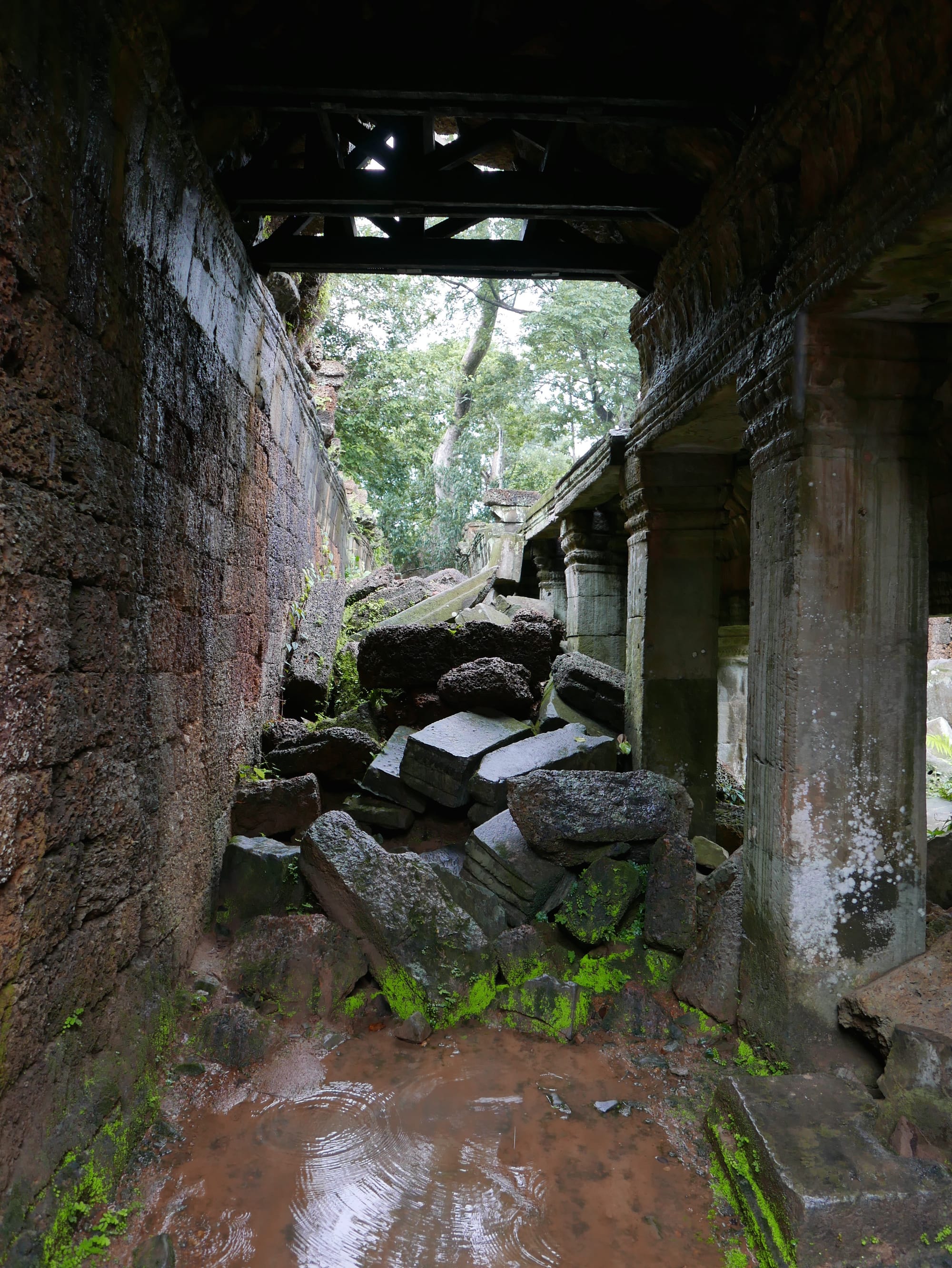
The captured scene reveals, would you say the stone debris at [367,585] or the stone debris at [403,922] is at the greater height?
the stone debris at [367,585]

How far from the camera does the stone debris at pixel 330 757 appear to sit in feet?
15.4

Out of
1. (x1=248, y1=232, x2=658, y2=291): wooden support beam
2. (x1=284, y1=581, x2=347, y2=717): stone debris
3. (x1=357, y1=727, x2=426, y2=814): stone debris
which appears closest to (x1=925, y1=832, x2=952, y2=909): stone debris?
(x1=357, y1=727, x2=426, y2=814): stone debris

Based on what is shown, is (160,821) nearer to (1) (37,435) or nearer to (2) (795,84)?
(1) (37,435)

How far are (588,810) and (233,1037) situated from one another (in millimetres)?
1990

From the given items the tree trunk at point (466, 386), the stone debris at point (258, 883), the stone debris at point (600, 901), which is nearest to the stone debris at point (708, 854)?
the stone debris at point (600, 901)

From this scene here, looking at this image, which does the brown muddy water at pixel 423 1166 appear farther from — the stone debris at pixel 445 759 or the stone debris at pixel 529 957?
the stone debris at pixel 445 759

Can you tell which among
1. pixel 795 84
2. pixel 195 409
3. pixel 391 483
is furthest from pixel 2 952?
pixel 391 483

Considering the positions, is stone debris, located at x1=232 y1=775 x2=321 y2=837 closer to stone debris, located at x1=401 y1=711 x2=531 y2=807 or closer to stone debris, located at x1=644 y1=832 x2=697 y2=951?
stone debris, located at x1=401 y1=711 x2=531 y2=807

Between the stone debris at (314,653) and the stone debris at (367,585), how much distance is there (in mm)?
727

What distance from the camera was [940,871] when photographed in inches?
152

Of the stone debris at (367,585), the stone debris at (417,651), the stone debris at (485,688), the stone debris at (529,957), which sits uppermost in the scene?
the stone debris at (367,585)

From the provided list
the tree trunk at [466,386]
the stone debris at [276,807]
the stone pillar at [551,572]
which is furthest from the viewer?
the tree trunk at [466,386]

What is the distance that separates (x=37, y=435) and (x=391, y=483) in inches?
491

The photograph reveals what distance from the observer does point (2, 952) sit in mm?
1948
